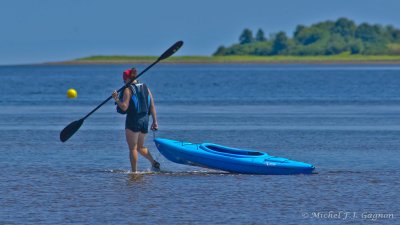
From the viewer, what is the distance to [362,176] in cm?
2242

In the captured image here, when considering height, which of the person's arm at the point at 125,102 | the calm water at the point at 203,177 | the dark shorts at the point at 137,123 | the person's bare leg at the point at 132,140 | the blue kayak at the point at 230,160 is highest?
the person's arm at the point at 125,102

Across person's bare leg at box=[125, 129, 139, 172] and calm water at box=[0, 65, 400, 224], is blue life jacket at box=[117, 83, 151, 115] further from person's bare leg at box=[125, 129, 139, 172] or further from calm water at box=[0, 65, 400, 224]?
calm water at box=[0, 65, 400, 224]

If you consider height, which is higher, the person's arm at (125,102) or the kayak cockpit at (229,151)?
the person's arm at (125,102)

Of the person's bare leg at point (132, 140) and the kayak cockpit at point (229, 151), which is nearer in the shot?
the person's bare leg at point (132, 140)

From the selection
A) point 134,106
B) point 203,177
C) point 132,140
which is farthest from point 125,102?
point 203,177

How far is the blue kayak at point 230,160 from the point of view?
73.3ft

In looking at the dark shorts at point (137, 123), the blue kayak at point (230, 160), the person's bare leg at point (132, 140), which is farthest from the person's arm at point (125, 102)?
the blue kayak at point (230, 160)

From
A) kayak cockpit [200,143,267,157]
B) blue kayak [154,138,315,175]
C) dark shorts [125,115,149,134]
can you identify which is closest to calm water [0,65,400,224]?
blue kayak [154,138,315,175]

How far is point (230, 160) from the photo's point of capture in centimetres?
2255

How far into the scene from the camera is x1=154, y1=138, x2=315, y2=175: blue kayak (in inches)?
880

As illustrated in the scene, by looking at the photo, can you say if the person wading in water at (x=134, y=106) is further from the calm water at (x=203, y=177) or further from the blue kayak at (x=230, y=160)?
the blue kayak at (x=230, y=160)

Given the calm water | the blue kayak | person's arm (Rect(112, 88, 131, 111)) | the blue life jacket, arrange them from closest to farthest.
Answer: the calm water
person's arm (Rect(112, 88, 131, 111))
the blue life jacket
the blue kayak

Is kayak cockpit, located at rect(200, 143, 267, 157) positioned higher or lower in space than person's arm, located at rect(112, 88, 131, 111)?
lower

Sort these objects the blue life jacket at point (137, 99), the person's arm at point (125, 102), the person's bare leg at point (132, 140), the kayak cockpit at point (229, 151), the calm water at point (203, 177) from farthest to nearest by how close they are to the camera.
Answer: the kayak cockpit at point (229, 151) < the person's bare leg at point (132, 140) < the blue life jacket at point (137, 99) < the person's arm at point (125, 102) < the calm water at point (203, 177)
